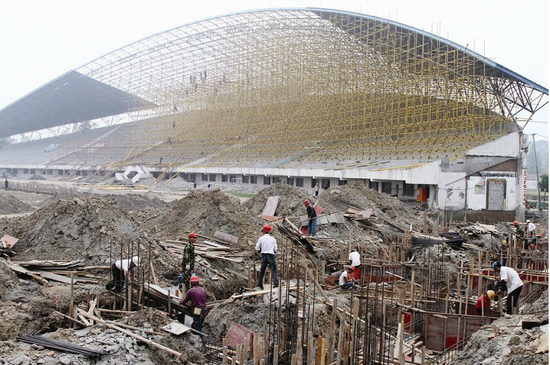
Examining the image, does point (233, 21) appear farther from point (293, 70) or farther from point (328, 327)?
point (328, 327)

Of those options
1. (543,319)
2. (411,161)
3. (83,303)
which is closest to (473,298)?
(543,319)

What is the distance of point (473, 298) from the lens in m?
10.9

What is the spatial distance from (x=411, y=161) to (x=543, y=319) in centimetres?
2617

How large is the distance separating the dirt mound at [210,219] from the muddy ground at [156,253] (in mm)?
36

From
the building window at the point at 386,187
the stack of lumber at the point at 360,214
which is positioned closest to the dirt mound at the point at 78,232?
the stack of lumber at the point at 360,214

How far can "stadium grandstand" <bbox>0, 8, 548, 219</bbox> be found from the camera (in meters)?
31.3

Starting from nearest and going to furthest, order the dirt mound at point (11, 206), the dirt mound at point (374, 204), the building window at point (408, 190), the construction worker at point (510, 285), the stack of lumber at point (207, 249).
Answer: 1. the construction worker at point (510, 285)
2. the stack of lumber at point (207, 249)
3. the dirt mound at point (374, 204)
4. the dirt mound at point (11, 206)
5. the building window at point (408, 190)

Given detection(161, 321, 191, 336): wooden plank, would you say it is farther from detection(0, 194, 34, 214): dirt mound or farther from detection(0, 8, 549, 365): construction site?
detection(0, 194, 34, 214): dirt mound

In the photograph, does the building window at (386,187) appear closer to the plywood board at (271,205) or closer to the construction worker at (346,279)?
the plywood board at (271,205)

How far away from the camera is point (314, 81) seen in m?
45.2

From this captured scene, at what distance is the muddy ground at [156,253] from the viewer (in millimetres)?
7000

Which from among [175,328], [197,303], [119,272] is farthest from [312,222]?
[175,328]

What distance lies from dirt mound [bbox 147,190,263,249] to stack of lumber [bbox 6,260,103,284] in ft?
15.6

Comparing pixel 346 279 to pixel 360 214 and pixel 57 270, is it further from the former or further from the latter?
pixel 360 214
